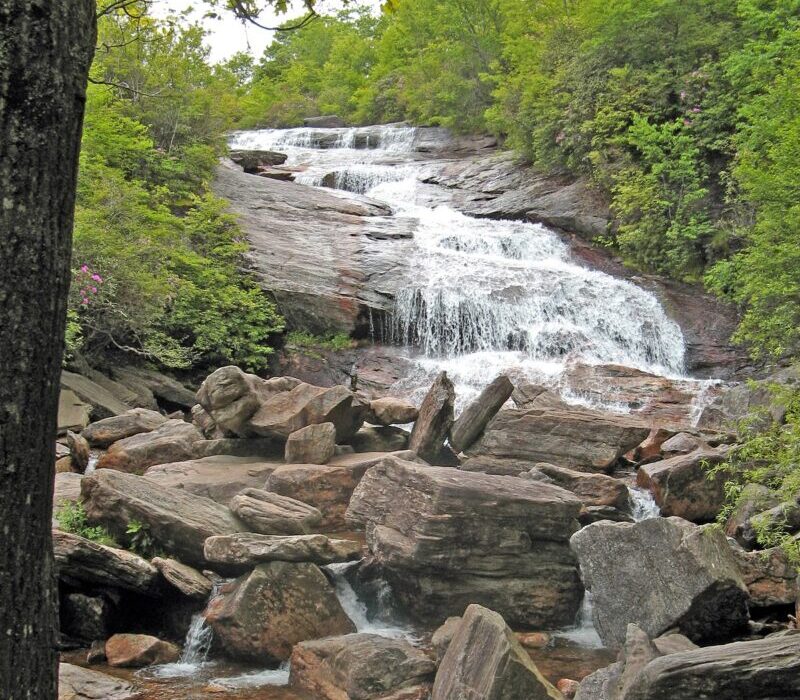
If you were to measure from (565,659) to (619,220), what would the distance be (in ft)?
55.7

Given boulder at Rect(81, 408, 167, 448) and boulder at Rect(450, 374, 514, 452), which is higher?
boulder at Rect(450, 374, 514, 452)

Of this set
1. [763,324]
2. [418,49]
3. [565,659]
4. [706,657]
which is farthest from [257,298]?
[418,49]

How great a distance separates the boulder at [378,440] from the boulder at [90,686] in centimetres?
566

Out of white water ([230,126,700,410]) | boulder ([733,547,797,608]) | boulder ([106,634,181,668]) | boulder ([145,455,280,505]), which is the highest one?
white water ([230,126,700,410])

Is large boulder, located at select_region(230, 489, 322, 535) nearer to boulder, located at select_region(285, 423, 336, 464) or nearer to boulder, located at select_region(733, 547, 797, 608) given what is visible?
boulder, located at select_region(285, 423, 336, 464)

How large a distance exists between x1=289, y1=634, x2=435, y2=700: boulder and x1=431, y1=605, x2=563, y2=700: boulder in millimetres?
351

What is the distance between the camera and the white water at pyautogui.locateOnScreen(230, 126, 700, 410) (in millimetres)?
17766

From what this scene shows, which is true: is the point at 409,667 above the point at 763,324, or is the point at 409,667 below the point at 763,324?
below

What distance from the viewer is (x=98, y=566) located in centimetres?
689

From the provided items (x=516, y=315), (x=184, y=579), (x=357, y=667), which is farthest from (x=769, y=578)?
(x=516, y=315)

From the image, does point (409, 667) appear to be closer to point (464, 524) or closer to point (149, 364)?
point (464, 524)

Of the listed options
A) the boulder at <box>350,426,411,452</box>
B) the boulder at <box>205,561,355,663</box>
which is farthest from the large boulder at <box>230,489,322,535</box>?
the boulder at <box>350,426,411,452</box>

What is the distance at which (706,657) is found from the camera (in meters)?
4.56

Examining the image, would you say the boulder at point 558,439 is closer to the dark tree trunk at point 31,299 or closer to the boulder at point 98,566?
the boulder at point 98,566
